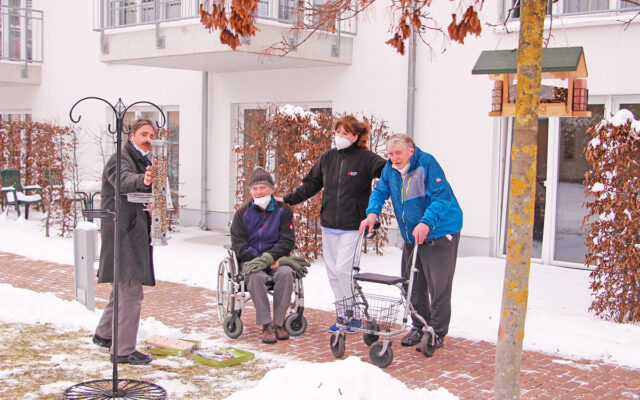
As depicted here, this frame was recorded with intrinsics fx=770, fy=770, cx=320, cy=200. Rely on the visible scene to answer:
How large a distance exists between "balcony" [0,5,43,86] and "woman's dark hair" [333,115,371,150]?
13956 mm

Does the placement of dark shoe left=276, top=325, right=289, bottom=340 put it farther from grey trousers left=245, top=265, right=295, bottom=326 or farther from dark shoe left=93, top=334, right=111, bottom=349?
dark shoe left=93, top=334, right=111, bottom=349

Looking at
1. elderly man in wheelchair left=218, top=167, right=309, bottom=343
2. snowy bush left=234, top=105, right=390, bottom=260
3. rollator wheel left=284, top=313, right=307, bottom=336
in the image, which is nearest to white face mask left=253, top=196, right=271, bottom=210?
elderly man in wheelchair left=218, top=167, right=309, bottom=343

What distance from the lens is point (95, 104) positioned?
17.7 metres

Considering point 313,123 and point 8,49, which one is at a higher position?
point 8,49

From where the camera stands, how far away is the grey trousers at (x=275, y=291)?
673cm

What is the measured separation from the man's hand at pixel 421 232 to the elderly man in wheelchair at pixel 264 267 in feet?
4.29

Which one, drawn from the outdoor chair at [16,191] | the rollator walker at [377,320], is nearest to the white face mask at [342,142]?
the rollator walker at [377,320]

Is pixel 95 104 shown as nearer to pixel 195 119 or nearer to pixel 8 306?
pixel 195 119

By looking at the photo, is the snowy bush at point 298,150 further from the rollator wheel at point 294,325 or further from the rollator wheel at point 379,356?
the rollator wheel at point 379,356

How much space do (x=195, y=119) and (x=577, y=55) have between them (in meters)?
10.2

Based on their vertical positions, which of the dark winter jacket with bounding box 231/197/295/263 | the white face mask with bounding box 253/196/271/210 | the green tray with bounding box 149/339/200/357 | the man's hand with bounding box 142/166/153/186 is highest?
the man's hand with bounding box 142/166/153/186

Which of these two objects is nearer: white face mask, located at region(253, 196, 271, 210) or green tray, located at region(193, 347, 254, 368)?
green tray, located at region(193, 347, 254, 368)

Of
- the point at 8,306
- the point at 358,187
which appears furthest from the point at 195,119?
the point at 358,187

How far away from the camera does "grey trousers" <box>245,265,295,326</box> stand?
6.73 metres
